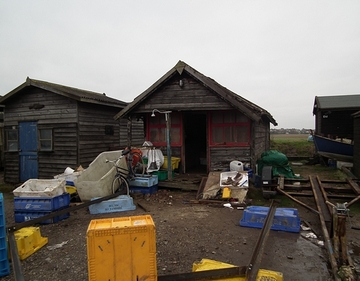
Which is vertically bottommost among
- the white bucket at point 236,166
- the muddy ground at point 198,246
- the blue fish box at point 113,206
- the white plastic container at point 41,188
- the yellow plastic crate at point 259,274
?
the muddy ground at point 198,246

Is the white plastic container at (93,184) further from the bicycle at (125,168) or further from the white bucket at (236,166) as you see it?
the white bucket at (236,166)

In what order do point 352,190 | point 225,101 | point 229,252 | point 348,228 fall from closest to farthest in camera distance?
point 229,252 < point 348,228 < point 352,190 < point 225,101

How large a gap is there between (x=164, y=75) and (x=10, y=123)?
8.26 metres

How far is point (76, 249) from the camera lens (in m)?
4.84

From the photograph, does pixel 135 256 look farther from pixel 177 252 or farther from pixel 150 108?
pixel 150 108

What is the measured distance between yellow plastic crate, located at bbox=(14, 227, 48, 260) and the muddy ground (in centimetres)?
8

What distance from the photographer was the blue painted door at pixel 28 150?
40.2 feet

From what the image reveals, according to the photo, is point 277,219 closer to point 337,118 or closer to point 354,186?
point 354,186

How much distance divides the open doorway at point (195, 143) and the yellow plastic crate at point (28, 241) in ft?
23.7

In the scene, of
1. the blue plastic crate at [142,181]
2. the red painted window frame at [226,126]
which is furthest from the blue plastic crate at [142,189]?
the red painted window frame at [226,126]

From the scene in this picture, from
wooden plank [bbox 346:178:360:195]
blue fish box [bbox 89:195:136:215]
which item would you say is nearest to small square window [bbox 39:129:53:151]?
blue fish box [bbox 89:195:136:215]

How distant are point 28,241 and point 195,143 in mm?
9740

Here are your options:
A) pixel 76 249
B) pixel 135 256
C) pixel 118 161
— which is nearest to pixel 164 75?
pixel 118 161

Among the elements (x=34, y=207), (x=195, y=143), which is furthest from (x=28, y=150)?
(x=195, y=143)
